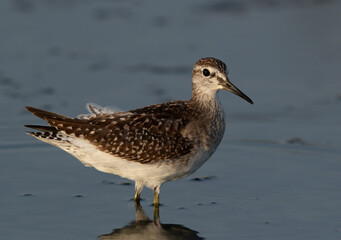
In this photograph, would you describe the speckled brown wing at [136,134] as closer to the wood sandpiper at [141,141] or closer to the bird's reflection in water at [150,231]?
the wood sandpiper at [141,141]

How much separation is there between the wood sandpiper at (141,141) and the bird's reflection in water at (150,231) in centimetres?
56

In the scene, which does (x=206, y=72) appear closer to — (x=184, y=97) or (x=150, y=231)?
(x=150, y=231)

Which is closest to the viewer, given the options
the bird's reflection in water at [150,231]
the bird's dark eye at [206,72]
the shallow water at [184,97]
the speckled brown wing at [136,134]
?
the bird's reflection in water at [150,231]

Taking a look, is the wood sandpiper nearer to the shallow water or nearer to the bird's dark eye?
the shallow water

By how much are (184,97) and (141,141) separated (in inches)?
143

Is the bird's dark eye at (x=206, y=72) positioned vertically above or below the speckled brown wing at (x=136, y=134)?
above

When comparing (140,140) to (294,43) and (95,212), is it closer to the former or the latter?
(95,212)

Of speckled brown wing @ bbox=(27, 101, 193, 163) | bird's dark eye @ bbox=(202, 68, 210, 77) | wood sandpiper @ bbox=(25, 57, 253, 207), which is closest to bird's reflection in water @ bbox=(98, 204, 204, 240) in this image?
wood sandpiper @ bbox=(25, 57, 253, 207)

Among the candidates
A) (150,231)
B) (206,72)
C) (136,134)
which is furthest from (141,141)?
(206,72)

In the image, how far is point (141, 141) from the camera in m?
9.25

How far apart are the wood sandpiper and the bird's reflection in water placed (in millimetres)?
559

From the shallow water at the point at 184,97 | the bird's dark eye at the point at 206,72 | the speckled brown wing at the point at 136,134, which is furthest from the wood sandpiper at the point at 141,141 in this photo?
the bird's dark eye at the point at 206,72

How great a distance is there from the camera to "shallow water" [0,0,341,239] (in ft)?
29.1

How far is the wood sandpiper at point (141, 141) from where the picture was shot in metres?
9.22
